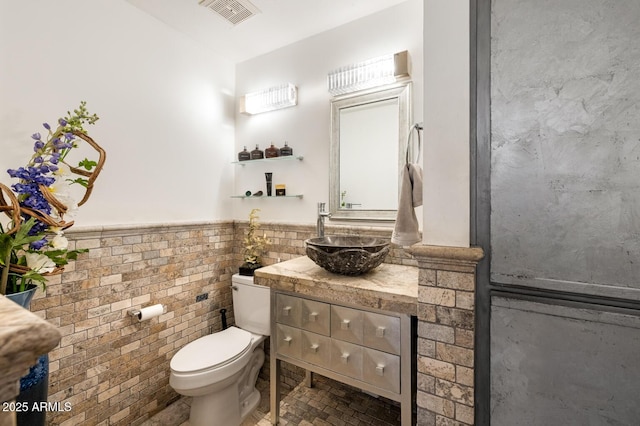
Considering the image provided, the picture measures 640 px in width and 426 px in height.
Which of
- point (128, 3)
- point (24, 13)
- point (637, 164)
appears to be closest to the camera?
point (637, 164)

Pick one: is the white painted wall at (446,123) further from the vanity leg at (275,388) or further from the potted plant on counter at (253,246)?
the potted plant on counter at (253,246)

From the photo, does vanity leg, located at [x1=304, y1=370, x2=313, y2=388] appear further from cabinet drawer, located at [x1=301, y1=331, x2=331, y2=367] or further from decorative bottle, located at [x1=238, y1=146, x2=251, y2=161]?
decorative bottle, located at [x1=238, y1=146, x2=251, y2=161]

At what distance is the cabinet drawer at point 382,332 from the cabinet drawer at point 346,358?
8 centimetres

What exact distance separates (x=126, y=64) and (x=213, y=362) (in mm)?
2048

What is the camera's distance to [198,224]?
87.7 inches

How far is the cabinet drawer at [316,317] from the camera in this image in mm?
1424

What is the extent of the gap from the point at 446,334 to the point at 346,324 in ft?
1.62

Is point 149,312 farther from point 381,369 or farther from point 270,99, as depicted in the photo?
point 270,99

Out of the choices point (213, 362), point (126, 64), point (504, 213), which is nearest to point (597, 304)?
point (504, 213)

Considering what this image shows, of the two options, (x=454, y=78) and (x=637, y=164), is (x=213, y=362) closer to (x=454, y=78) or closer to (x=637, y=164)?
(x=454, y=78)

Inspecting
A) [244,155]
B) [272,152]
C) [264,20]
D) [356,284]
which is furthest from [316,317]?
[264,20]

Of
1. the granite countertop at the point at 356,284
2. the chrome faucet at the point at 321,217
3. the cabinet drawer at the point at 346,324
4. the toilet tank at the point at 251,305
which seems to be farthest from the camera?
the toilet tank at the point at 251,305

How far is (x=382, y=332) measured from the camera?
A: 4.17ft

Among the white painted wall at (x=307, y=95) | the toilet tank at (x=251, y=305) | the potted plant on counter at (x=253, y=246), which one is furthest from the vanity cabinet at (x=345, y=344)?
the white painted wall at (x=307, y=95)
